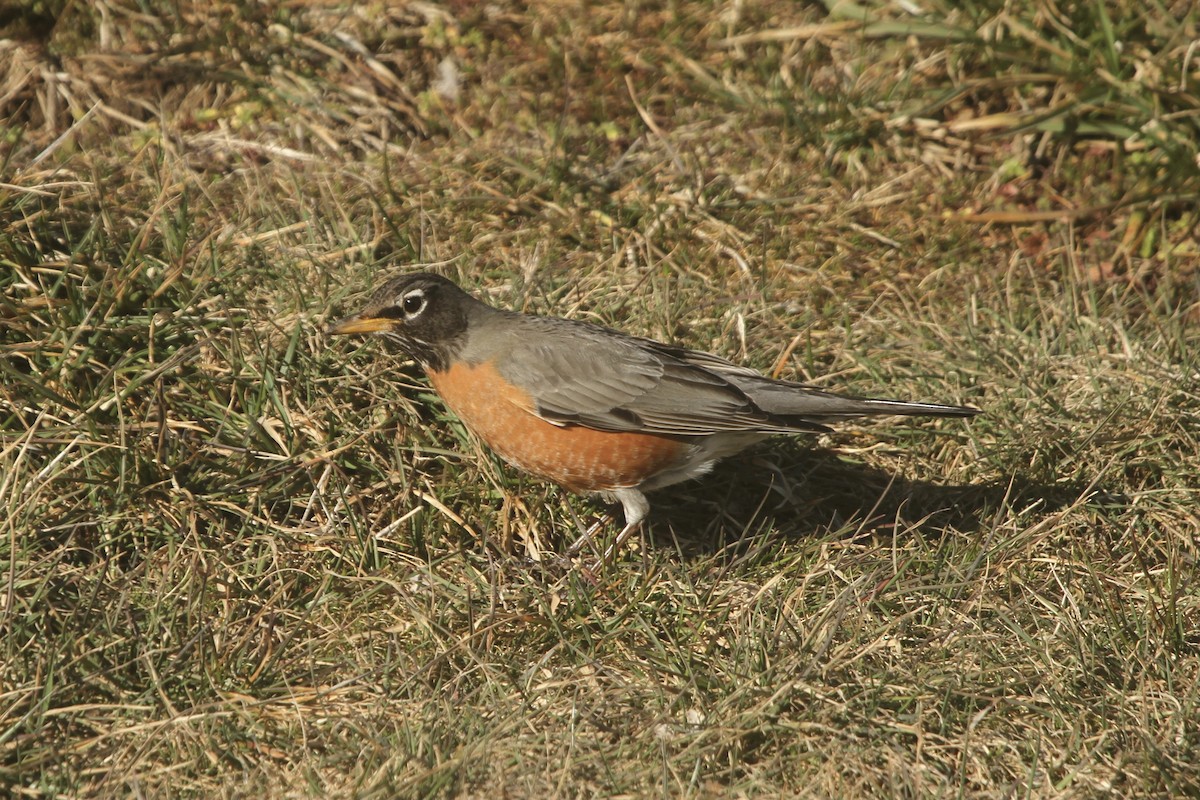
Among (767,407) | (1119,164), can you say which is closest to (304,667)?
(767,407)

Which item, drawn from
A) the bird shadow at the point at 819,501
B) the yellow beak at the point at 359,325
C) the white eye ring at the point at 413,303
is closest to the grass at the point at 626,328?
the bird shadow at the point at 819,501

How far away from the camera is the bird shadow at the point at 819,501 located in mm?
4973

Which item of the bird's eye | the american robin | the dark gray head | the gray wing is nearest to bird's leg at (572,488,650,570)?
the american robin

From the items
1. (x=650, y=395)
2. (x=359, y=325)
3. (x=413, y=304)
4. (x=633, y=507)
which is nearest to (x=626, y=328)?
(x=650, y=395)

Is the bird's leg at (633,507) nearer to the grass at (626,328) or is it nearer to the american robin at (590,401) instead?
the american robin at (590,401)

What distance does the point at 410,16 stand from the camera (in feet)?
23.7

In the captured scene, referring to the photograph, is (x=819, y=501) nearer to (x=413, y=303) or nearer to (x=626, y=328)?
(x=626, y=328)

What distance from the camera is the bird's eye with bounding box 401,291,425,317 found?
4855mm

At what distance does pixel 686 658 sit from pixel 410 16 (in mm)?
4700

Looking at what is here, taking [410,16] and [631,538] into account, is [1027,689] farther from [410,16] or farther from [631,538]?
[410,16]

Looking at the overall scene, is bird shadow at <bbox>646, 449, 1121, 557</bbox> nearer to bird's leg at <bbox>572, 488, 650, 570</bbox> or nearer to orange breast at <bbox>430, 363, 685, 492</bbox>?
bird's leg at <bbox>572, 488, 650, 570</bbox>

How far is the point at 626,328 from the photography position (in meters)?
5.63

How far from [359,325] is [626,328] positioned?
1339 millimetres

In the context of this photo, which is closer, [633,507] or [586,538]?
[586,538]
